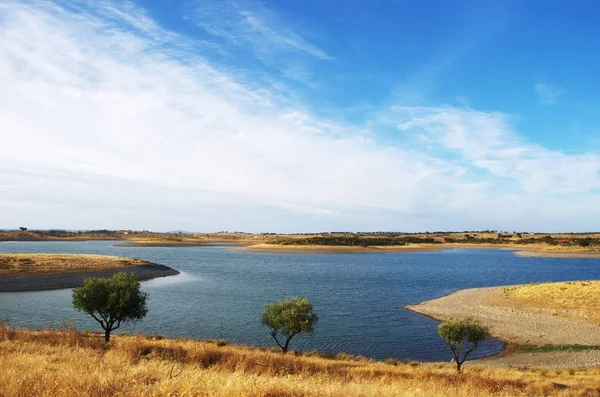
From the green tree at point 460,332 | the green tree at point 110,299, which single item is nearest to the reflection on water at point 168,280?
the green tree at point 110,299

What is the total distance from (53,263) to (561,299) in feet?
252

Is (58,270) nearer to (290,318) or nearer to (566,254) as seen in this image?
(290,318)

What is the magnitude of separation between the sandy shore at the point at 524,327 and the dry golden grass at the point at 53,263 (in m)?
56.3

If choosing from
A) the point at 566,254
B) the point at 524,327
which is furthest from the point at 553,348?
the point at 566,254

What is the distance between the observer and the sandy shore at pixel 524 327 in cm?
3092

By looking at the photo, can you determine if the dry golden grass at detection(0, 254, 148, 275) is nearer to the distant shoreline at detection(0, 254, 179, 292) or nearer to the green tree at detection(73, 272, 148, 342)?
the distant shoreline at detection(0, 254, 179, 292)

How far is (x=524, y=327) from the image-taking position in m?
40.9

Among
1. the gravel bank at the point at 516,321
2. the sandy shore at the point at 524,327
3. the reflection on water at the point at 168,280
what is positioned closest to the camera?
the sandy shore at the point at 524,327

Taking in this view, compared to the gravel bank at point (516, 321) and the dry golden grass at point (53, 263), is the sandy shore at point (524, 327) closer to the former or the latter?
the gravel bank at point (516, 321)

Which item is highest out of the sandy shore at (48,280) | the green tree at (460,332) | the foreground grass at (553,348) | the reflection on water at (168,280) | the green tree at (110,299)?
the green tree at (110,299)

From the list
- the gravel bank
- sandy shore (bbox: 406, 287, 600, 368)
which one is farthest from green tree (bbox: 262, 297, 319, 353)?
the gravel bank

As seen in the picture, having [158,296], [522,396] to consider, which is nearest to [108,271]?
[158,296]

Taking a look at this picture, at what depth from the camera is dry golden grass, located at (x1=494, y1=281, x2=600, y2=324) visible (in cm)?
4608

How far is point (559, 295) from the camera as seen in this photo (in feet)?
169
